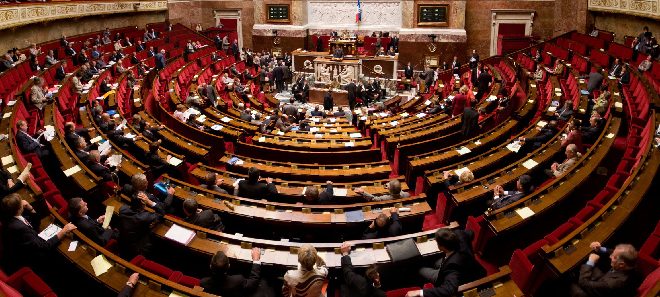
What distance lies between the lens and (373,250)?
3.91m

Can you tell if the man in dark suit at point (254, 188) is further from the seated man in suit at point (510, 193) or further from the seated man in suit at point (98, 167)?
the seated man in suit at point (510, 193)

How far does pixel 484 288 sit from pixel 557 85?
8.14 m

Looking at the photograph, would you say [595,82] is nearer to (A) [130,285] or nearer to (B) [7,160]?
(A) [130,285]

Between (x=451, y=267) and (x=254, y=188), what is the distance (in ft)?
8.89

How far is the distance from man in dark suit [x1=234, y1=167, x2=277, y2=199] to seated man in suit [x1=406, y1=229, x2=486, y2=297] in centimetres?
244

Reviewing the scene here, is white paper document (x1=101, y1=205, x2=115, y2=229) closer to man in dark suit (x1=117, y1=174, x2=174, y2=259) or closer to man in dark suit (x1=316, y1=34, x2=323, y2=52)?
man in dark suit (x1=117, y1=174, x2=174, y2=259)

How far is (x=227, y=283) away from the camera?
3.33 metres

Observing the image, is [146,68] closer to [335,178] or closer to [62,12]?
[62,12]

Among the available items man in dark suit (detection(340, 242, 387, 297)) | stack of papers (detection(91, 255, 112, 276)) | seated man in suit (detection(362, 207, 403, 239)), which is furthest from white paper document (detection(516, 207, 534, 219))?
stack of papers (detection(91, 255, 112, 276))

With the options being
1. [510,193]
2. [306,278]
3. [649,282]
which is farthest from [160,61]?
[649,282]

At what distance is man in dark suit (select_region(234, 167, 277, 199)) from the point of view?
518 centimetres

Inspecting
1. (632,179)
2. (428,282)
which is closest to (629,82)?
(632,179)

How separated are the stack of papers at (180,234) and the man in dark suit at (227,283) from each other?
28.2 inches

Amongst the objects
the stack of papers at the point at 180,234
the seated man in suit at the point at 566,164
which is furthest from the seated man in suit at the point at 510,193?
the stack of papers at the point at 180,234
